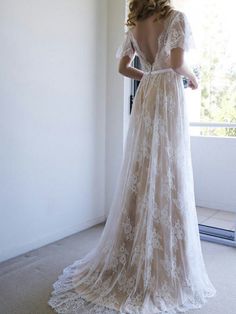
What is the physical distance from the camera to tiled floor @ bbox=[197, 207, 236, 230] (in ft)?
10.5

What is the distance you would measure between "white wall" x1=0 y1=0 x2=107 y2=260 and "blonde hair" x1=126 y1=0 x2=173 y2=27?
850 millimetres

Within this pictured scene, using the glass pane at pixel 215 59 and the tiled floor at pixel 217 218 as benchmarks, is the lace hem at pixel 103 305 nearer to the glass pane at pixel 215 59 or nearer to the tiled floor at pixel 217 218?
the tiled floor at pixel 217 218

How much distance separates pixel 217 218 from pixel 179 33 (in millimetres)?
2175

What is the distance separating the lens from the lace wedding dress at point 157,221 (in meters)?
1.82

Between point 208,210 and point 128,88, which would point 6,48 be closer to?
point 128,88

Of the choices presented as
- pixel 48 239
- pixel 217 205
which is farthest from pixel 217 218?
pixel 48 239

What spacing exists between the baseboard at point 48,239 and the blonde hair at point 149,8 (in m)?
1.75

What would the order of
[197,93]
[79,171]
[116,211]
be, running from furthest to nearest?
[197,93], [79,171], [116,211]

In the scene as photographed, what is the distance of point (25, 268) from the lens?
2.24 metres

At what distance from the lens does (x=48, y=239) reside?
268 centimetres

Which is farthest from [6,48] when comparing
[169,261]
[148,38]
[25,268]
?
[169,261]

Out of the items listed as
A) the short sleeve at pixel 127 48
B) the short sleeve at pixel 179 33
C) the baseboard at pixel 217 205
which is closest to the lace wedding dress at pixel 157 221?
the short sleeve at pixel 179 33

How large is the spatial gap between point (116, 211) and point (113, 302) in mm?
524

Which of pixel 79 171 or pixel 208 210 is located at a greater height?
pixel 79 171
